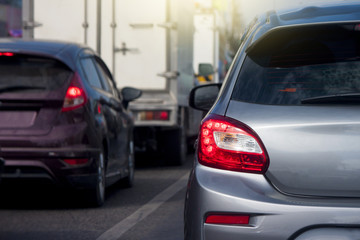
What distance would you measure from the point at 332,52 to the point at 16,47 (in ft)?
16.0

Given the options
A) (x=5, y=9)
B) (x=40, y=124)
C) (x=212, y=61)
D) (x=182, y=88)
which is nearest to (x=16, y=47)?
(x=40, y=124)

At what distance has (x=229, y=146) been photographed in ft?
12.9

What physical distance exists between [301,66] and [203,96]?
60.3 inches

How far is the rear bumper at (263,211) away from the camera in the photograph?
3633mm

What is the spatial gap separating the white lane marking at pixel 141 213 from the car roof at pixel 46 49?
153 cm

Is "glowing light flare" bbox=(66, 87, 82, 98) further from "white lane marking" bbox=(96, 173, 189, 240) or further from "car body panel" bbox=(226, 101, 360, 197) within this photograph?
"car body panel" bbox=(226, 101, 360, 197)

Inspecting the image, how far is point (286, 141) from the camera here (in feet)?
12.4

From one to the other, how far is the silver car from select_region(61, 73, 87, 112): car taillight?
13.5ft

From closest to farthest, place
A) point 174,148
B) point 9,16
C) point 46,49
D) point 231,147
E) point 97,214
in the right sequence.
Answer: point 231,147, point 97,214, point 46,49, point 174,148, point 9,16

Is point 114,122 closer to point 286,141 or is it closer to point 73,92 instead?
point 73,92

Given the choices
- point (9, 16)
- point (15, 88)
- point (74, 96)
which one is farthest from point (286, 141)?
point (9, 16)

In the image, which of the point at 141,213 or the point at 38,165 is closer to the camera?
the point at 38,165

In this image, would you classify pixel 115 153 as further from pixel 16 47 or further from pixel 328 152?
pixel 328 152

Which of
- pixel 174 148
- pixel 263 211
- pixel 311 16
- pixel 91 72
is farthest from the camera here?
pixel 174 148
